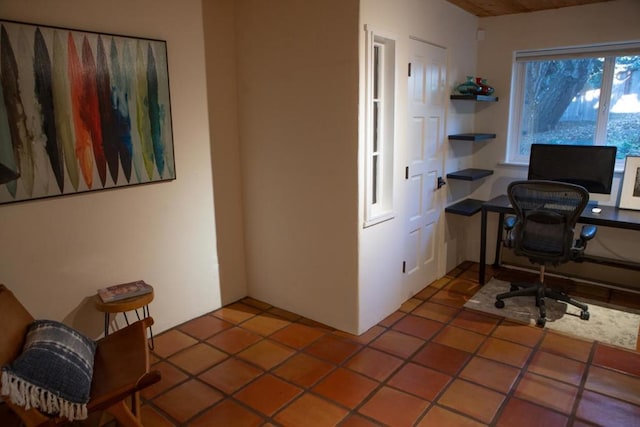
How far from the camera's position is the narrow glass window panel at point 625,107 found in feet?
12.0

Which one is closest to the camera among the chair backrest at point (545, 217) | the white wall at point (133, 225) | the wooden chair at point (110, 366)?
the wooden chair at point (110, 366)

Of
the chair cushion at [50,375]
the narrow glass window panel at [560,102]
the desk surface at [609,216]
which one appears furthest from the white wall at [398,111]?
the chair cushion at [50,375]

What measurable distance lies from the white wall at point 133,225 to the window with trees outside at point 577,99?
9.76 feet

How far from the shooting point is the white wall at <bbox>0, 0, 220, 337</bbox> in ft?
7.88

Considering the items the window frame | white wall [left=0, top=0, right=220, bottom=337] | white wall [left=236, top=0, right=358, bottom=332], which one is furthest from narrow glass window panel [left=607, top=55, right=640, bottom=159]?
white wall [left=0, top=0, right=220, bottom=337]

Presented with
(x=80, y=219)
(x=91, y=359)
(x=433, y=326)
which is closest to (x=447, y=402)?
(x=433, y=326)

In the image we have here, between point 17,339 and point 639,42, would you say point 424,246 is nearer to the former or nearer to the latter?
point 639,42

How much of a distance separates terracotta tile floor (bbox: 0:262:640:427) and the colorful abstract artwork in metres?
1.22

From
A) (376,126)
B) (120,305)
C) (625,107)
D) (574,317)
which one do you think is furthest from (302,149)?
(625,107)

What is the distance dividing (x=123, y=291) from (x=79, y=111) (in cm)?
Result: 108

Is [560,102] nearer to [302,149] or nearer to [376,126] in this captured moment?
[376,126]

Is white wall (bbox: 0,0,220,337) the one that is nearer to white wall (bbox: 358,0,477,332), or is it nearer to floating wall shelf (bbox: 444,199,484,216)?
white wall (bbox: 358,0,477,332)

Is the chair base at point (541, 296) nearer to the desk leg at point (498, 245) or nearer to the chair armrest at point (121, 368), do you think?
the desk leg at point (498, 245)

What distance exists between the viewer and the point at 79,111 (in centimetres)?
250
